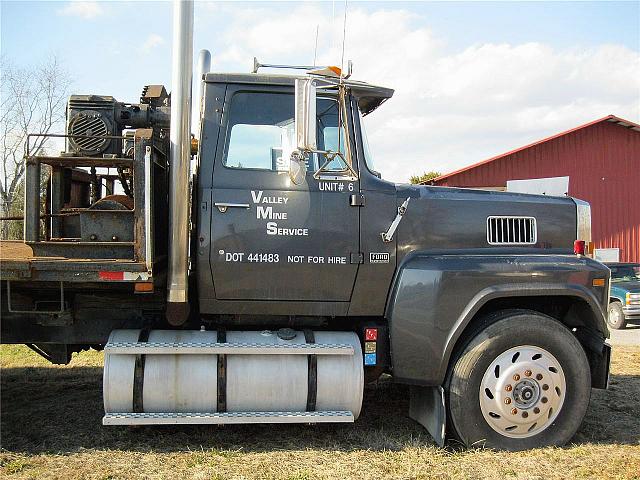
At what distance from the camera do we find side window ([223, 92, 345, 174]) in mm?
4523

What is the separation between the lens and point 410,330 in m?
4.50

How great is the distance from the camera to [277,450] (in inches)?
177

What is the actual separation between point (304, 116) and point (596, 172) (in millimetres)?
19046

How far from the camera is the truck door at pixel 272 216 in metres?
4.44

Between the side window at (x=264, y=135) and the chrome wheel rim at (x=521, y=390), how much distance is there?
2.03 metres

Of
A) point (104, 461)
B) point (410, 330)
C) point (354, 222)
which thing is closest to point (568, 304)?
point (410, 330)

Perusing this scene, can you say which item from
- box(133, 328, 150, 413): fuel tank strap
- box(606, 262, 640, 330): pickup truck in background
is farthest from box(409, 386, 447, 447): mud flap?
box(606, 262, 640, 330): pickup truck in background

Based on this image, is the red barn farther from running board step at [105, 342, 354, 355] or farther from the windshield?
running board step at [105, 342, 354, 355]

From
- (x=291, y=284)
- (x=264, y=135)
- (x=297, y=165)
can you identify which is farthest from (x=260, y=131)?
(x=291, y=284)

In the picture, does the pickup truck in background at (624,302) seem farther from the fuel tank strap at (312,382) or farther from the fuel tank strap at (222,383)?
the fuel tank strap at (222,383)

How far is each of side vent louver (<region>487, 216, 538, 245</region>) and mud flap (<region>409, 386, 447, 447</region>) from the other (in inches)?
52.8

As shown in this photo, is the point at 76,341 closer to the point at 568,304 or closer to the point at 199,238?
the point at 199,238

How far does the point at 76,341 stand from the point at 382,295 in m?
2.58

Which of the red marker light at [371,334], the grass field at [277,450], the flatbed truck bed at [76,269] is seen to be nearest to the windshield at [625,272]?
the grass field at [277,450]
